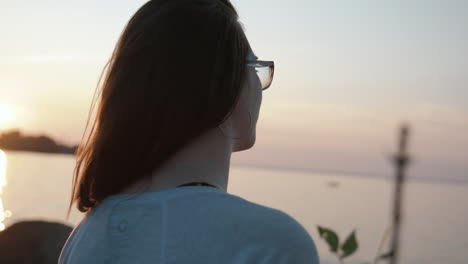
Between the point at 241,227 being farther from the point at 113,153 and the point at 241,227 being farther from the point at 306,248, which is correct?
the point at 113,153

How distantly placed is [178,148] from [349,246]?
197 centimetres

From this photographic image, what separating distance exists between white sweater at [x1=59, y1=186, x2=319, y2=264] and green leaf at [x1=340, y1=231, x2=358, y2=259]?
76.2 inches

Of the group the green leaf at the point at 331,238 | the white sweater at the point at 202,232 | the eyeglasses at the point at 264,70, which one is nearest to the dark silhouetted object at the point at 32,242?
the green leaf at the point at 331,238

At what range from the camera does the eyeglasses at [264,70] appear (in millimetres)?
1290

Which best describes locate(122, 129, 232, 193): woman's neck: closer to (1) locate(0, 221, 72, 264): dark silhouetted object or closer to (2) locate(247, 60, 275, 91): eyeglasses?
(2) locate(247, 60, 275, 91): eyeglasses

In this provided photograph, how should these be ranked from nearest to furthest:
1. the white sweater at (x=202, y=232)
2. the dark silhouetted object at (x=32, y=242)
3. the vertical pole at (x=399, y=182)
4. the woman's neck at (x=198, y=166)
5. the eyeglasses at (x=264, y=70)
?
the white sweater at (x=202, y=232) < the woman's neck at (x=198, y=166) < the eyeglasses at (x=264, y=70) < the dark silhouetted object at (x=32, y=242) < the vertical pole at (x=399, y=182)

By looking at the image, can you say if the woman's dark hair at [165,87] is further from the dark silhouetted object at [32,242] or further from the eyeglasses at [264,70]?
the dark silhouetted object at [32,242]

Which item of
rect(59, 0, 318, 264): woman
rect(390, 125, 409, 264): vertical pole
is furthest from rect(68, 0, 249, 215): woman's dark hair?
rect(390, 125, 409, 264): vertical pole

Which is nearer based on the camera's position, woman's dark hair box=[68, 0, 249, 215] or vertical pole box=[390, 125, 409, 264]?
woman's dark hair box=[68, 0, 249, 215]

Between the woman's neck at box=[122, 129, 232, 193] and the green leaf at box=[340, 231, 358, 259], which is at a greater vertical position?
the woman's neck at box=[122, 129, 232, 193]

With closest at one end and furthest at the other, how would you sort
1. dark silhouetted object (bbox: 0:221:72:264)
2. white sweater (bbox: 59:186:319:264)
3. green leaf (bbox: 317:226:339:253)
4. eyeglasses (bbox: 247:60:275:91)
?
white sweater (bbox: 59:186:319:264), eyeglasses (bbox: 247:60:275:91), green leaf (bbox: 317:226:339:253), dark silhouetted object (bbox: 0:221:72:264)

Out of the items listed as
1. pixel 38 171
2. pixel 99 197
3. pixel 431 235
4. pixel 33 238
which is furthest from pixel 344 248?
pixel 38 171

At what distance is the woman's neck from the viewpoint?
45.1 inches

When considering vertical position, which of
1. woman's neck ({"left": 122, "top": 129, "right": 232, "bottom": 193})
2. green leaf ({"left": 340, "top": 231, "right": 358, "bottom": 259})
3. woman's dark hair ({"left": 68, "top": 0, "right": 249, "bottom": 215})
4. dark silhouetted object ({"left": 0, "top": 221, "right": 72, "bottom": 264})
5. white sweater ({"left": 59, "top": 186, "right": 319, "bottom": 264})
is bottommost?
dark silhouetted object ({"left": 0, "top": 221, "right": 72, "bottom": 264})
